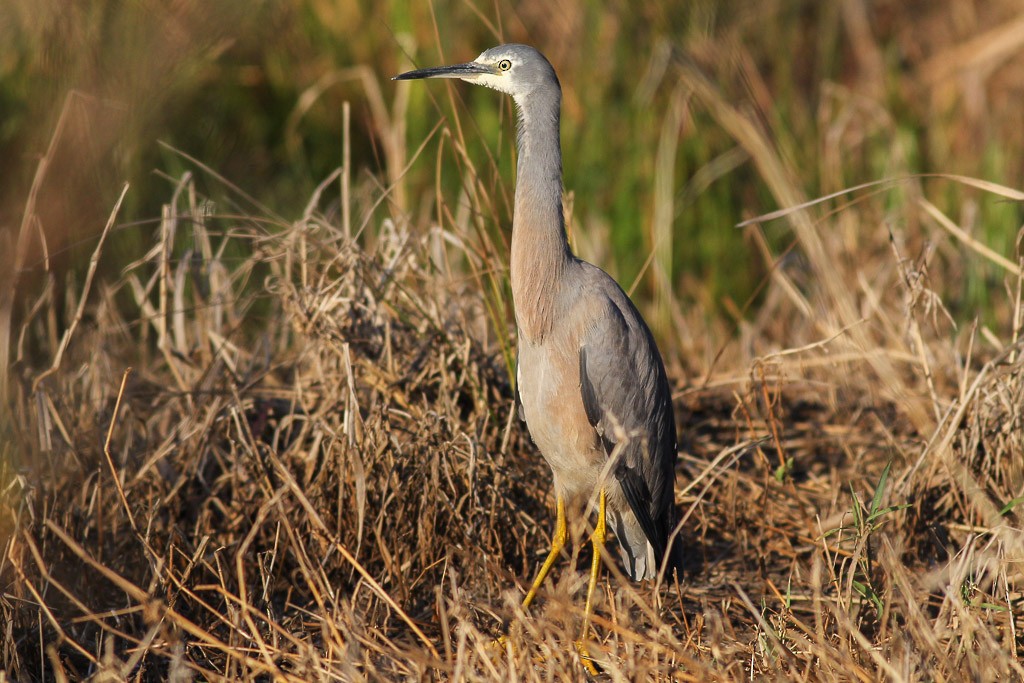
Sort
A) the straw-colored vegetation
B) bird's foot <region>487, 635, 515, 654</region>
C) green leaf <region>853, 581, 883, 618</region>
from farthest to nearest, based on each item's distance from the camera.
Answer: green leaf <region>853, 581, 883, 618</region>
bird's foot <region>487, 635, 515, 654</region>
the straw-colored vegetation

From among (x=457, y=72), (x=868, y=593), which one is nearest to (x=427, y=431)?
(x=457, y=72)

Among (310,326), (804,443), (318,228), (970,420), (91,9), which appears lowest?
(804,443)

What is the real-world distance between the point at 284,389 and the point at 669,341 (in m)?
2.00

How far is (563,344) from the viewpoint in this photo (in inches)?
124

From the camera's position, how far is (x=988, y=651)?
7.89ft

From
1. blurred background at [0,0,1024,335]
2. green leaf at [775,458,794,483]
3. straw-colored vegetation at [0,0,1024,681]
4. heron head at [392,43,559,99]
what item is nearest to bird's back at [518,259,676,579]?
straw-colored vegetation at [0,0,1024,681]

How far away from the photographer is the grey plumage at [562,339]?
3.09 metres

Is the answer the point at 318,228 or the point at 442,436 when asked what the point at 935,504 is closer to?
the point at 442,436

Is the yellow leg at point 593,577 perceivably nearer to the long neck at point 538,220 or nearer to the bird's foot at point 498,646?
the bird's foot at point 498,646

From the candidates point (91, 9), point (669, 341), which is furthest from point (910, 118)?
point (91, 9)

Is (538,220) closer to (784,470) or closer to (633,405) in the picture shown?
(633,405)

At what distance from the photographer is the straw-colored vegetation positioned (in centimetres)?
243

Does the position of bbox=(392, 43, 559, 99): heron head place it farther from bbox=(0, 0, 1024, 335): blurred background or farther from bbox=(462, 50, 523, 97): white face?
bbox=(0, 0, 1024, 335): blurred background

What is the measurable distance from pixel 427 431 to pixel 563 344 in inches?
21.0
